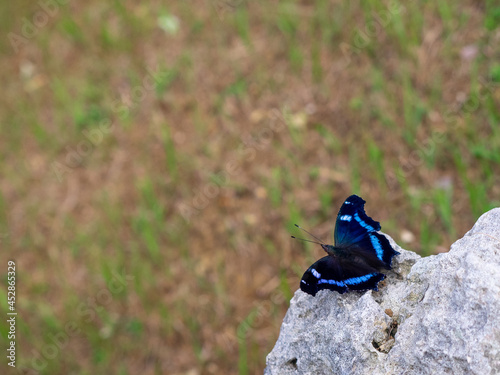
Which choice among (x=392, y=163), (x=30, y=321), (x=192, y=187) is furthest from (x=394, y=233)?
(x=30, y=321)

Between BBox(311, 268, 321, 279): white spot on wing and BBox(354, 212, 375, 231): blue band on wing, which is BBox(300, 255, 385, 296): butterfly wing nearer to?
BBox(311, 268, 321, 279): white spot on wing

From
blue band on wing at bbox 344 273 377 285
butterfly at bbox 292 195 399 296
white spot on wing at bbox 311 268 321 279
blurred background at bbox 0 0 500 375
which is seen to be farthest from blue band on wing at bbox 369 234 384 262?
blurred background at bbox 0 0 500 375

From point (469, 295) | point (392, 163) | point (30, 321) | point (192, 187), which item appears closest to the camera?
point (469, 295)

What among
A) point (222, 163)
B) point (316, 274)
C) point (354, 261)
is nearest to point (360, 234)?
point (354, 261)

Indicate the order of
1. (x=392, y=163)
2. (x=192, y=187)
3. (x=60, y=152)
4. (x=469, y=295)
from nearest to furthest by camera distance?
(x=469, y=295) < (x=392, y=163) < (x=192, y=187) < (x=60, y=152)

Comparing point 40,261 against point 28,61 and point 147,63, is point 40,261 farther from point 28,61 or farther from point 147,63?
point 28,61

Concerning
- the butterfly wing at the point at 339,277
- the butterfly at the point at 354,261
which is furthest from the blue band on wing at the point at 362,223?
the butterfly wing at the point at 339,277

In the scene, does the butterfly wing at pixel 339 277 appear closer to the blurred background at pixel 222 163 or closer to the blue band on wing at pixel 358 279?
the blue band on wing at pixel 358 279
